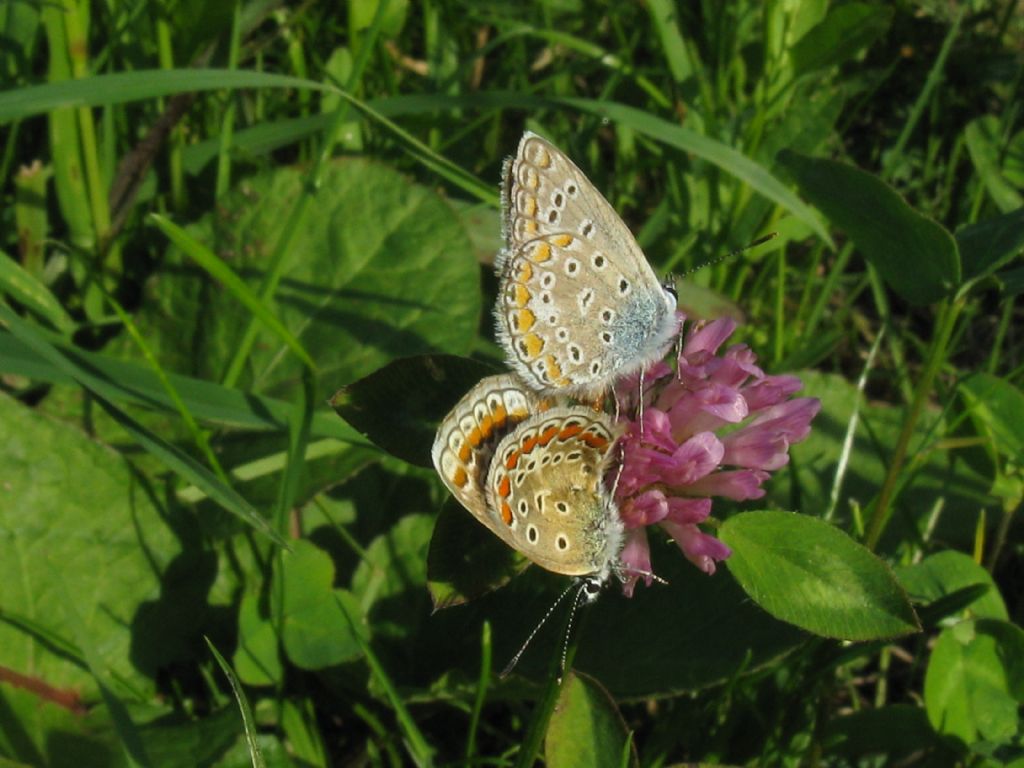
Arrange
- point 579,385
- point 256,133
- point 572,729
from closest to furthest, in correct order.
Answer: point 572,729 < point 579,385 < point 256,133

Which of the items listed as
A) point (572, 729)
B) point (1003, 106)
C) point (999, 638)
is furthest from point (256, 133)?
point (1003, 106)

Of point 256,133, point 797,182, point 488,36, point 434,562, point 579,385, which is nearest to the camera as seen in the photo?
point 434,562

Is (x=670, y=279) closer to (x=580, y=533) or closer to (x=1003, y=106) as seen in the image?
(x=580, y=533)

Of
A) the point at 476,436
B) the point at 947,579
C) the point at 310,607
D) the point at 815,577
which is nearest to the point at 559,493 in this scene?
the point at 476,436

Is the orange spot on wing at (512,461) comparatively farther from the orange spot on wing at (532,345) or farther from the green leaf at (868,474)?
the green leaf at (868,474)

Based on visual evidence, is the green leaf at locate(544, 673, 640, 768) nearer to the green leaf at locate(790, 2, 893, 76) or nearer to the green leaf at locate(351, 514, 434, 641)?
the green leaf at locate(351, 514, 434, 641)

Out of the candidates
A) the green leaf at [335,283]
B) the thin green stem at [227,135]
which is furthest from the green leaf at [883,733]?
the thin green stem at [227,135]

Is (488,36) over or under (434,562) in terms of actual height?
over

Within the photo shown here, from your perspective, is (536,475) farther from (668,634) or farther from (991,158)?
(991,158)
